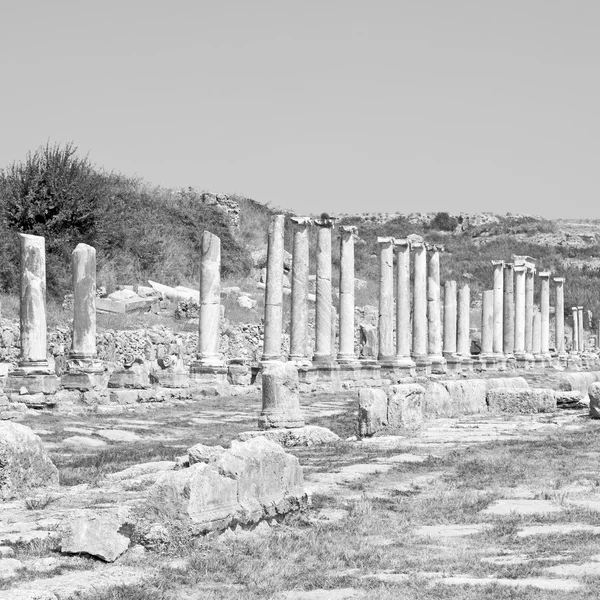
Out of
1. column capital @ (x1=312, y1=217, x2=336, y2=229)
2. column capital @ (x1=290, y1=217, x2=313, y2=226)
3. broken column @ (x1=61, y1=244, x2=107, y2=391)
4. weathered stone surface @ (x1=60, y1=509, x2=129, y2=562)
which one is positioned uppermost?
column capital @ (x1=312, y1=217, x2=336, y2=229)

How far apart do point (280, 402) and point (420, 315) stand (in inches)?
885

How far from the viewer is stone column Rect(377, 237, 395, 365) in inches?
1475

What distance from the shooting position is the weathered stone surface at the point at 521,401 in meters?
24.3

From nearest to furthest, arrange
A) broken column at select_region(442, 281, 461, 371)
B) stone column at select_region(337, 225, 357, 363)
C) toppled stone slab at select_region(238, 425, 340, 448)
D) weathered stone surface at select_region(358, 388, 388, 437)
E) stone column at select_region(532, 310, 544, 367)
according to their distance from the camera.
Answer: toppled stone slab at select_region(238, 425, 340, 448), weathered stone surface at select_region(358, 388, 388, 437), stone column at select_region(337, 225, 357, 363), broken column at select_region(442, 281, 461, 371), stone column at select_region(532, 310, 544, 367)

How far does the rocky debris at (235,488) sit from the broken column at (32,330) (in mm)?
13228

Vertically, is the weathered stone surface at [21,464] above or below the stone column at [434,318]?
below

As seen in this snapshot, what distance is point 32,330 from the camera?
77.1ft

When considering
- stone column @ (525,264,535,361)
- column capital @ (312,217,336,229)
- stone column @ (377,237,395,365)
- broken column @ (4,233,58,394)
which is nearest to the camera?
broken column @ (4,233,58,394)

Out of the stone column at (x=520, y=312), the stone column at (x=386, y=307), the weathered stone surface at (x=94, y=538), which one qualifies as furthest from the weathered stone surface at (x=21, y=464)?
the stone column at (x=520, y=312)

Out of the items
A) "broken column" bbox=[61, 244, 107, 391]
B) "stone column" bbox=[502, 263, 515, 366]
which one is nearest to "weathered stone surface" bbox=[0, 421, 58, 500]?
"broken column" bbox=[61, 244, 107, 391]

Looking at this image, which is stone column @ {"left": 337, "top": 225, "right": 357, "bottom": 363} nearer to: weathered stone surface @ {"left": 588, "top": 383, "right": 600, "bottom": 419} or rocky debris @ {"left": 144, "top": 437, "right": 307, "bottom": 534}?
weathered stone surface @ {"left": 588, "top": 383, "right": 600, "bottom": 419}

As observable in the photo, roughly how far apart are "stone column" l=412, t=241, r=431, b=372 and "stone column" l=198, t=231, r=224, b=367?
1155 cm

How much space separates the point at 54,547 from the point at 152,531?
73 cm

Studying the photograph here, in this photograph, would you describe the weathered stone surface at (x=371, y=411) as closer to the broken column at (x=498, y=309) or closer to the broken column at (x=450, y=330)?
the broken column at (x=450, y=330)
